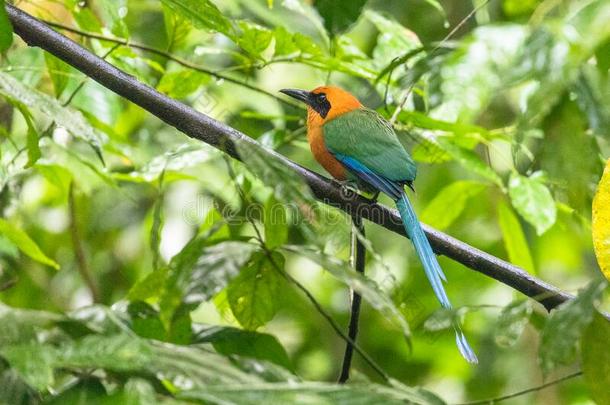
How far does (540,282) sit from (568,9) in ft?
2.45

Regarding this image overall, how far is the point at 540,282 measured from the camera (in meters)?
1.91

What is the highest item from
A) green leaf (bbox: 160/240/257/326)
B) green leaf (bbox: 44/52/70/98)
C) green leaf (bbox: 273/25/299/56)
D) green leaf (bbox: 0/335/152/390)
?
green leaf (bbox: 273/25/299/56)

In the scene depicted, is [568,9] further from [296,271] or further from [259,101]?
[296,271]

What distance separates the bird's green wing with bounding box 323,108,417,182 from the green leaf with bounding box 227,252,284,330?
135 cm

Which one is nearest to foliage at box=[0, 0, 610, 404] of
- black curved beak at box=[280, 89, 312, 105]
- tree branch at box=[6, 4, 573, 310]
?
tree branch at box=[6, 4, 573, 310]

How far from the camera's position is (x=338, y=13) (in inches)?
71.2

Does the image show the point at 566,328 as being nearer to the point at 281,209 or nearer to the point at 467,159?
the point at 281,209

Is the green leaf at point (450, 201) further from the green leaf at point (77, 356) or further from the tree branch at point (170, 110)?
the green leaf at point (77, 356)

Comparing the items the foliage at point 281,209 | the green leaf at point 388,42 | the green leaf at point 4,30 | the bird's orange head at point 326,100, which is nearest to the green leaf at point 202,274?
the foliage at point 281,209

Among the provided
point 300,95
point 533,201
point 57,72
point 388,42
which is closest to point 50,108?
point 57,72

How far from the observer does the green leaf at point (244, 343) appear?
1.67 metres

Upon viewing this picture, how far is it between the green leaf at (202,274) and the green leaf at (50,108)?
0.54 meters

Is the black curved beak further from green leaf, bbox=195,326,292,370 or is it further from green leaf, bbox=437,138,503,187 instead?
green leaf, bbox=195,326,292,370

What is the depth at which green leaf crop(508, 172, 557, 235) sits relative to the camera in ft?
8.87
